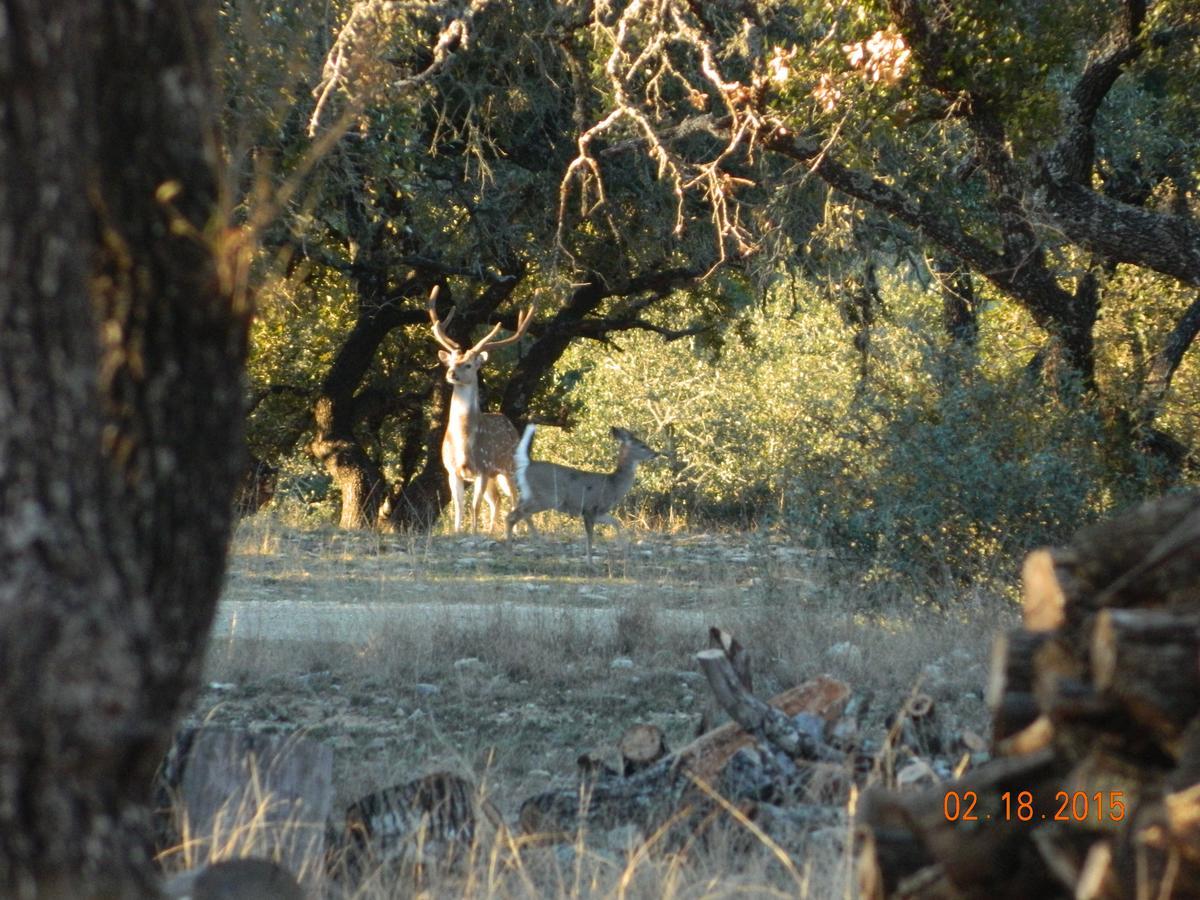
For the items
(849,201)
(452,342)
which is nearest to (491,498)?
(452,342)

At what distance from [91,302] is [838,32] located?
27.9ft

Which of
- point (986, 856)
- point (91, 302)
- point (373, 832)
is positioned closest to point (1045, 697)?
point (986, 856)

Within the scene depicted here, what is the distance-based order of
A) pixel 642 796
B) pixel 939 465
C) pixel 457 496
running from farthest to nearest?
pixel 457 496 → pixel 939 465 → pixel 642 796

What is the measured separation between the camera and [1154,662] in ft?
8.82

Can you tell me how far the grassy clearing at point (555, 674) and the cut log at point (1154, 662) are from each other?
1.35 metres

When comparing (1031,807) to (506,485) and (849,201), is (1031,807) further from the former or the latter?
(506,485)

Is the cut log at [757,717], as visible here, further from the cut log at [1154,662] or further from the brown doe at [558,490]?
the brown doe at [558,490]

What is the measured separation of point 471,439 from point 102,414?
1683 cm

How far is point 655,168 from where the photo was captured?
634 inches

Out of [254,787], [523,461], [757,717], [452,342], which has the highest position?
[452,342]

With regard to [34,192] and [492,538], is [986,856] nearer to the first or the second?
[34,192]

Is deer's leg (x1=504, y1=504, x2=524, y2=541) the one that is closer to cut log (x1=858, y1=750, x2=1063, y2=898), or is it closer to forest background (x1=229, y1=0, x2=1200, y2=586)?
forest background (x1=229, y1=0, x2=1200, y2=586)

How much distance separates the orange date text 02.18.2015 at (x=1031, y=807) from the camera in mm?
2756

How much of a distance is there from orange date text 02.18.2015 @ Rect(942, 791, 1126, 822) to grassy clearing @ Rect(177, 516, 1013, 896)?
89cm
